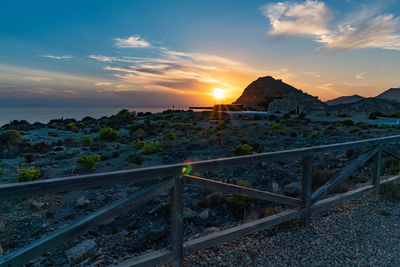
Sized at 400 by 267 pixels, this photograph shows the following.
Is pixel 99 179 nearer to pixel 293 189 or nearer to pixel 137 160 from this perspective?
pixel 293 189

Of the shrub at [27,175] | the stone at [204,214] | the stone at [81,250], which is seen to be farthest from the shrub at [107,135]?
the stone at [81,250]

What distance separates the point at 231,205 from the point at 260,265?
3702 mm

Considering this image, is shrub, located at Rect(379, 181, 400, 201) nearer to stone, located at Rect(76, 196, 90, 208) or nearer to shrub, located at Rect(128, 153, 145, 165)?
stone, located at Rect(76, 196, 90, 208)

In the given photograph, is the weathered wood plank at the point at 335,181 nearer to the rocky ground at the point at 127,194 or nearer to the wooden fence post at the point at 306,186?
the wooden fence post at the point at 306,186

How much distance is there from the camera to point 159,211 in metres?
6.84

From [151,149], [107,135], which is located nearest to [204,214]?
[151,149]

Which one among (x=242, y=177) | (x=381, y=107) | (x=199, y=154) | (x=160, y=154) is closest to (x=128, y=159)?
(x=160, y=154)

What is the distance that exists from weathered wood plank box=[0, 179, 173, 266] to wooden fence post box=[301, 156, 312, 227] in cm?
248

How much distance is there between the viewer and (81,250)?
4875 millimetres

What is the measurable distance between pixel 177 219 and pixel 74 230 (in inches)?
41.4

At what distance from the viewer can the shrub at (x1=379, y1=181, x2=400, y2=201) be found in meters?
5.64

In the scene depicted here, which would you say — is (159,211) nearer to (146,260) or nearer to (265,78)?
(146,260)

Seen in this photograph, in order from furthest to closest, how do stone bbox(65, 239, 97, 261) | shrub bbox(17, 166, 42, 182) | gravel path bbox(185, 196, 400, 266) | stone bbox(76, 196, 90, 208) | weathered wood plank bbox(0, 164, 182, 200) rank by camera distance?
shrub bbox(17, 166, 42, 182)
stone bbox(76, 196, 90, 208)
stone bbox(65, 239, 97, 261)
gravel path bbox(185, 196, 400, 266)
weathered wood plank bbox(0, 164, 182, 200)

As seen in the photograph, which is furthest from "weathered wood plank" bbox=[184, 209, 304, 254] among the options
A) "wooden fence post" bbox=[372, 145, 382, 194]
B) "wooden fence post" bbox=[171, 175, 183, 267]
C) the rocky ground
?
"wooden fence post" bbox=[372, 145, 382, 194]
